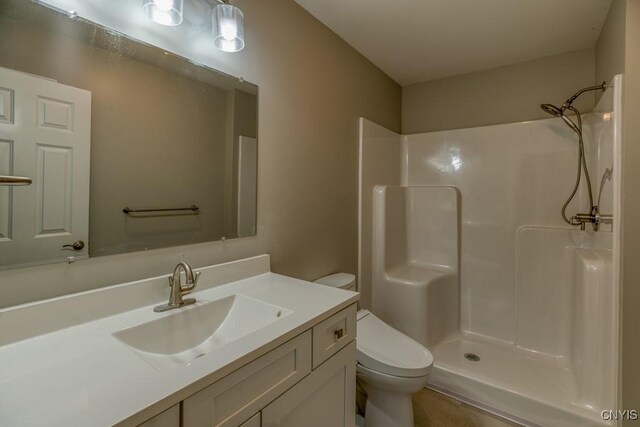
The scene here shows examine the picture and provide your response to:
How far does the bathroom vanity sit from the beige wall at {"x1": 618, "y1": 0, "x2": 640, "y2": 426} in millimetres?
1323

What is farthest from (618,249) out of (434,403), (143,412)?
(143,412)

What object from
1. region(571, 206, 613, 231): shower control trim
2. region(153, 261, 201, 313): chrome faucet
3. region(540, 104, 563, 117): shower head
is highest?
region(540, 104, 563, 117): shower head

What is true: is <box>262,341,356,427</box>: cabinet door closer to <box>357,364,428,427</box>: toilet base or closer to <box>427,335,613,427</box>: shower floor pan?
<box>357,364,428,427</box>: toilet base

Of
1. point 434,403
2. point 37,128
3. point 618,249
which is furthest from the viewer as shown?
point 434,403

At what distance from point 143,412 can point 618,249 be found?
1949 millimetres

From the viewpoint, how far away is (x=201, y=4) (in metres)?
1.15

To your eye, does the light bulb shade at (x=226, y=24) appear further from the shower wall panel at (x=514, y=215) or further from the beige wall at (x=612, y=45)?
the shower wall panel at (x=514, y=215)

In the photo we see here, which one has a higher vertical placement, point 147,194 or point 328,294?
point 147,194

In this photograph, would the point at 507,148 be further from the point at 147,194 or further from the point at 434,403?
the point at 147,194

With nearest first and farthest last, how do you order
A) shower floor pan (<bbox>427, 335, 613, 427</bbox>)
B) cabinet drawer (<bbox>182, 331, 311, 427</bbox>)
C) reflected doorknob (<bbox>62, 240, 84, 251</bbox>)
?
1. cabinet drawer (<bbox>182, 331, 311, 427</bbox>)
2. reflected doorknob (<bbox>62, 240, 84, 251</bbox>)
3. shower floor pan (<bbox>427, 335, 613, 427</bbox>)

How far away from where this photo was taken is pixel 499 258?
7.56 ft

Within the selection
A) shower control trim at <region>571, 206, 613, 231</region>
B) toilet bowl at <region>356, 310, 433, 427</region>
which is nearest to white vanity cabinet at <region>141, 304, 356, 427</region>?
toilet bowl at <region>356, 310, 433, 427</region>

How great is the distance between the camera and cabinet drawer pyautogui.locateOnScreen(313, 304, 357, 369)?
90cm

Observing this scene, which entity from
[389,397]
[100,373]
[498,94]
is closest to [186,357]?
[100,373]
